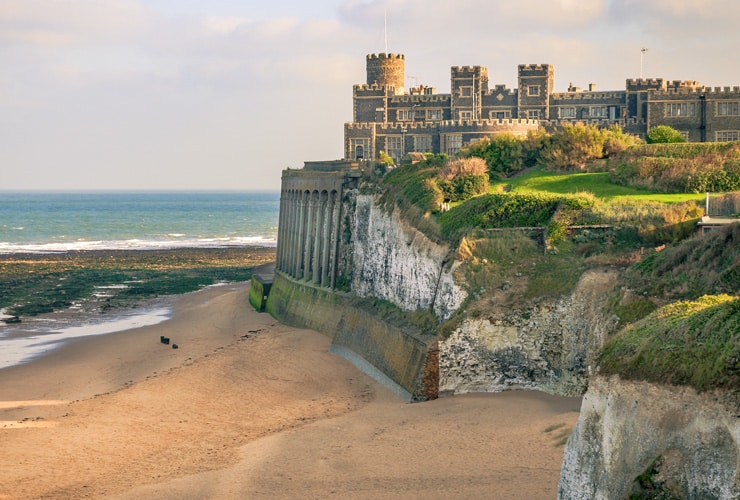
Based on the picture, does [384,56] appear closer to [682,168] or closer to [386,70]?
[386,70]

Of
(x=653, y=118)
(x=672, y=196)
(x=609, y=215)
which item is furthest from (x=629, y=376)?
(x=653, y=118)

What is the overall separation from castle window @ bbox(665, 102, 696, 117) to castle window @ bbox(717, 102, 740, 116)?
5.44 ft

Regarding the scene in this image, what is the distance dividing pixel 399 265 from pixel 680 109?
37.4 metres

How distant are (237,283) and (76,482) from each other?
52.4 metres

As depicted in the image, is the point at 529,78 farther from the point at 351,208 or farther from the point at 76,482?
the point at 76,482

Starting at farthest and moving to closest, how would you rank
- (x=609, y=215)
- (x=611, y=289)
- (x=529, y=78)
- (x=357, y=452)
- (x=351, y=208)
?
(x=529, y=78) < (x=351, y=208) < (x=609, y=215) < (x=611, y=289) < (x=357, y=452)

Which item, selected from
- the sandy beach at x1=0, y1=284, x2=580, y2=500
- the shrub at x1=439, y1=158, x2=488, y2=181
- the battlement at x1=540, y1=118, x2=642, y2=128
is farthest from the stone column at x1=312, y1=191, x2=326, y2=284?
the battlement at x1=540, y1=118, x2=642, y2=128

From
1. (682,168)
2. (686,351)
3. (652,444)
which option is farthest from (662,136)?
(652,444)

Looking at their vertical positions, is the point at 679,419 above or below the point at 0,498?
above

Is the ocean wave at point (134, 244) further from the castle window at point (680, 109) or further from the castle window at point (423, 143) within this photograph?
the castle window at point (680, 109)

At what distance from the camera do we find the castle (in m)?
72.0

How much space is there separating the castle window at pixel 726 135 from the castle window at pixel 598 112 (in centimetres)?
953

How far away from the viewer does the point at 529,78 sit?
80750 millimetres

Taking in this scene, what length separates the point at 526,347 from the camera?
112ft
